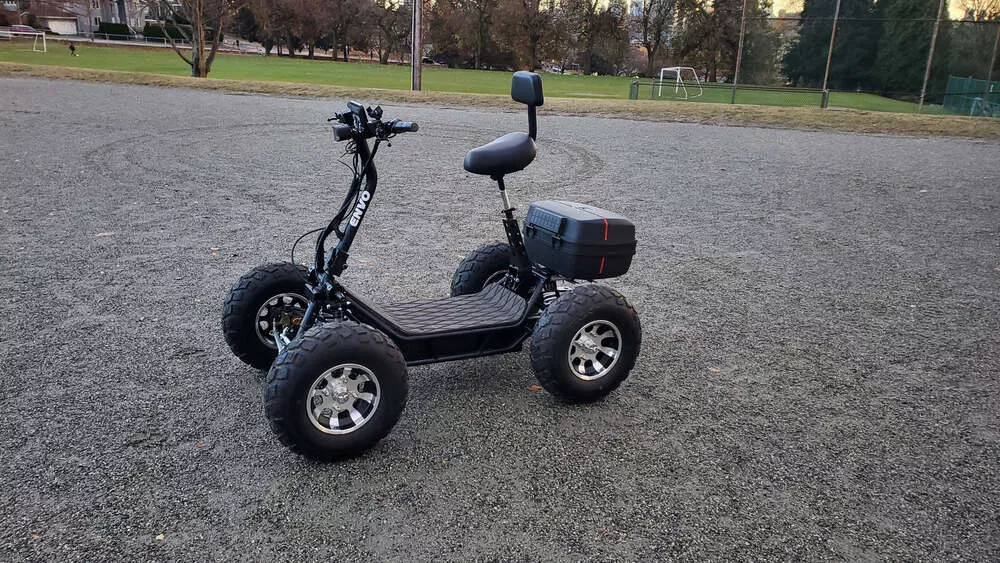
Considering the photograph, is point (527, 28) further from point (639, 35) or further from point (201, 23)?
point (201, 23)

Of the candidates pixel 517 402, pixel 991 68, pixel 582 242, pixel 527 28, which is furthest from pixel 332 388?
pixel 527 28

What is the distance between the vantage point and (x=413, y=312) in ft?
13.1

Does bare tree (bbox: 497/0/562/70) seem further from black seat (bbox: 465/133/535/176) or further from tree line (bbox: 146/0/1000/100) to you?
black seat (bbox: 465/133/535/176)

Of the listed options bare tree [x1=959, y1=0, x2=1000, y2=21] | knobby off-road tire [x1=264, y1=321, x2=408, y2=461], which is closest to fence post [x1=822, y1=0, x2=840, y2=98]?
bare tree [x1=959, y1=0, x2=1000, y2=21]

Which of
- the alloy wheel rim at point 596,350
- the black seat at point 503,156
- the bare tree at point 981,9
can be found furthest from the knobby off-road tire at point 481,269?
the bare tree at point 981,9

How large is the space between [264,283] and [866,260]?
5223 millimetres

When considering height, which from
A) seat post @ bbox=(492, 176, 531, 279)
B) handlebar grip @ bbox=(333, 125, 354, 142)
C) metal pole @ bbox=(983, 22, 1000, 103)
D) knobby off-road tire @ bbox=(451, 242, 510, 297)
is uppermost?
metal pole @ bbox=(983, 22, 1000, 103)

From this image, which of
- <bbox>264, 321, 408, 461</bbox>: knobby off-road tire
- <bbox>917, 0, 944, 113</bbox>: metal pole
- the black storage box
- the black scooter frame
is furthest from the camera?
<bbox>917, 0, 944, 113</bbox>: metal pole

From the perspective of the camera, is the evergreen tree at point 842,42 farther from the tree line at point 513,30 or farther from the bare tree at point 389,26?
the bare tree at point 389,26

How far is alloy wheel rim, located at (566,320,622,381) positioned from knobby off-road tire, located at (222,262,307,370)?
1446 millimetres

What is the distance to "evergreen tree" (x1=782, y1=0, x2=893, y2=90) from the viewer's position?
2402 centimetres

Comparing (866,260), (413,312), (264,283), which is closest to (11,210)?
(264,283)

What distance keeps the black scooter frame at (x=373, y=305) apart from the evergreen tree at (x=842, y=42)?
23701 mm

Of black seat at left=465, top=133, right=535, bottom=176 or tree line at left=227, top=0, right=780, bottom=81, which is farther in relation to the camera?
tree line at left=227, top=0, right=780, bottom=81
